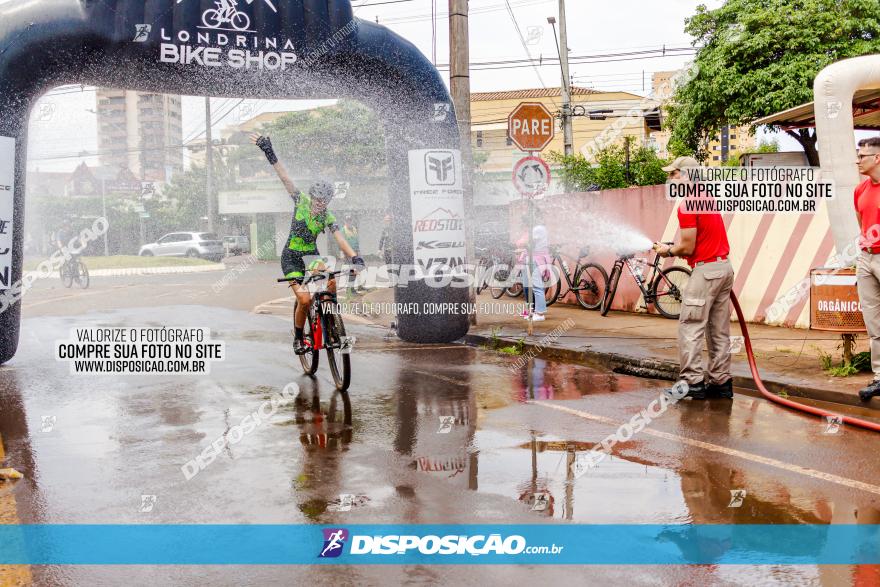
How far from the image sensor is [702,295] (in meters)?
7.89

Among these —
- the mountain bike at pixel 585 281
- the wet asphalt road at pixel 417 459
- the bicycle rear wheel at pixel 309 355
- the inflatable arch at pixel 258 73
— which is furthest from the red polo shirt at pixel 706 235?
the mountain bike at pixel 585 281

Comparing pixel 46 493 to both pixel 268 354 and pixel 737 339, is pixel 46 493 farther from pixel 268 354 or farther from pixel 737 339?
pixel 737 339

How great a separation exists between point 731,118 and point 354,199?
2113cm

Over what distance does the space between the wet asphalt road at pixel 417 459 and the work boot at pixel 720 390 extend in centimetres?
17

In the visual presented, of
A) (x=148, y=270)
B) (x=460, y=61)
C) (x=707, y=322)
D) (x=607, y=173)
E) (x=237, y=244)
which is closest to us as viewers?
(x=707, y=322)

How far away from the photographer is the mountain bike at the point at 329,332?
8.51m

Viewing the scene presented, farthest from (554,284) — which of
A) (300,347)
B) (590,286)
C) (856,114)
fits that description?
(300,347)

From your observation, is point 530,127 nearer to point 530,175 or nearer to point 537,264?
point 530,175

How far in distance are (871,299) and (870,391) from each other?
795 millimetres

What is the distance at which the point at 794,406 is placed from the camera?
752cm

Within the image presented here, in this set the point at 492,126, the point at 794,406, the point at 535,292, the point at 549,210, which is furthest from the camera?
the point at 492,126

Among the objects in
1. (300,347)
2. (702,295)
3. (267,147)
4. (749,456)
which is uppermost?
(267,147)

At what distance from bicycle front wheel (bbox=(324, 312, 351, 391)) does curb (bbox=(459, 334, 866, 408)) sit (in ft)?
10.4

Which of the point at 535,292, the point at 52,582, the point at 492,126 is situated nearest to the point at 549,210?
the point at 535,292
